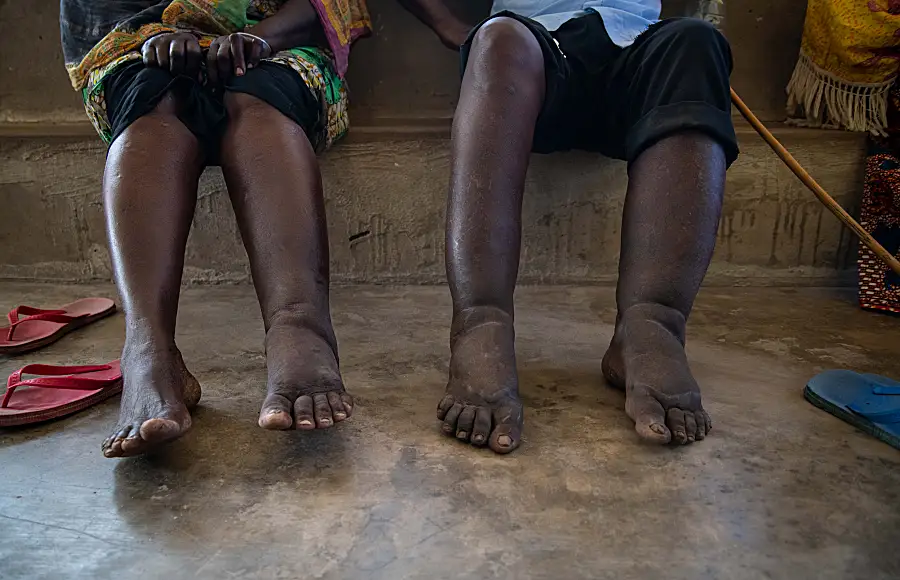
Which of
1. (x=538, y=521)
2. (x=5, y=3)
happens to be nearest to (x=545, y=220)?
(x=538, y=521)

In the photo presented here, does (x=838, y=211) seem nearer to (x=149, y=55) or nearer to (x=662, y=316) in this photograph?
(x=662, y=316)

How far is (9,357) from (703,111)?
1.48 metres

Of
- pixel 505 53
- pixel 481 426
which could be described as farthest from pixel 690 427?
pixel 505 53

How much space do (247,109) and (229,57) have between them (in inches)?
4.7

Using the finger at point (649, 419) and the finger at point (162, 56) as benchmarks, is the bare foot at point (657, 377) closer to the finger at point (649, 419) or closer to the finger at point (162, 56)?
the finger at point (649, 419)

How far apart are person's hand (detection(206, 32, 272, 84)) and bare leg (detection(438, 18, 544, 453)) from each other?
0.42 meters

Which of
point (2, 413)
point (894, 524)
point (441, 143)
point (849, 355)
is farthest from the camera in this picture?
point (441, 143)

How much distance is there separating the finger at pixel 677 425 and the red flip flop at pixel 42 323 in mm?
1325

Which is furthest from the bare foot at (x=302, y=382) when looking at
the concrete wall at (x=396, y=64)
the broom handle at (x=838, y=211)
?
the concrete wall at (x=396, y=64)

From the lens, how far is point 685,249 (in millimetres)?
1207

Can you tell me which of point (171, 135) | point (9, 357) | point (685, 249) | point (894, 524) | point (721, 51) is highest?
point (721, 51)

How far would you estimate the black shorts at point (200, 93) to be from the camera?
51.9 inches

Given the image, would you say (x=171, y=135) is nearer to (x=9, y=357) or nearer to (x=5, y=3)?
(x=9, y=357)

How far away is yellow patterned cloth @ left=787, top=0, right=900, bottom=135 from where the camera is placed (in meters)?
1.86
